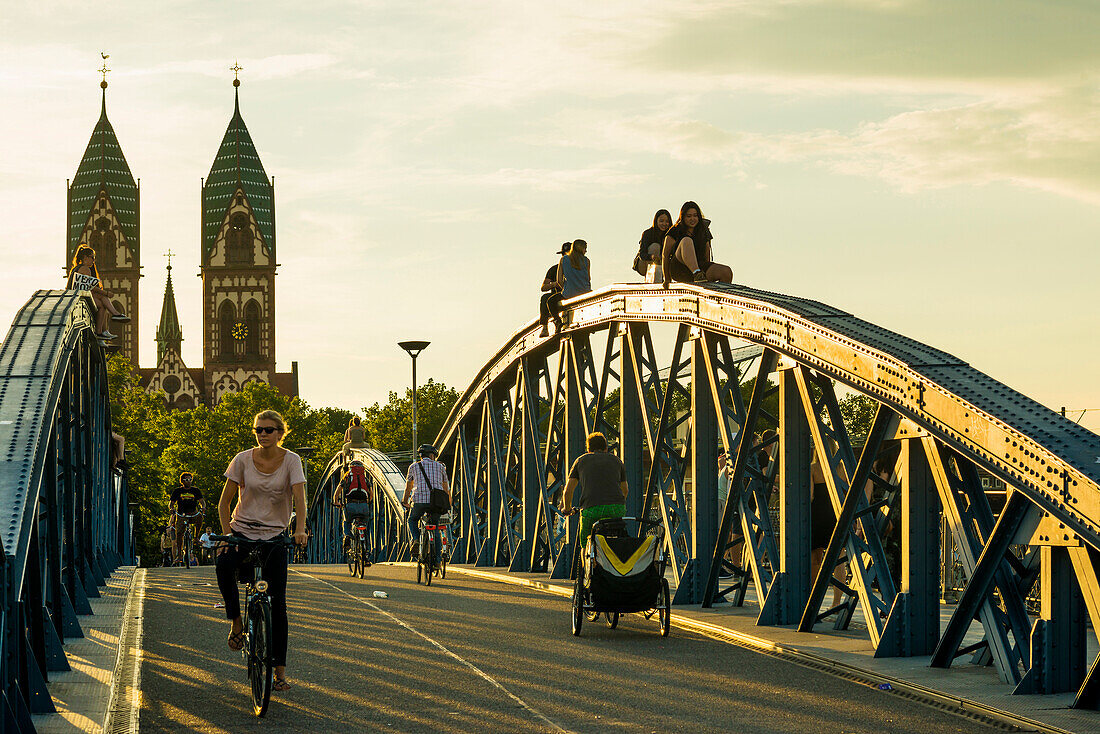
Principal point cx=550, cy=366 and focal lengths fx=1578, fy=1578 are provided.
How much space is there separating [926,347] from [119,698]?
5.40 meters

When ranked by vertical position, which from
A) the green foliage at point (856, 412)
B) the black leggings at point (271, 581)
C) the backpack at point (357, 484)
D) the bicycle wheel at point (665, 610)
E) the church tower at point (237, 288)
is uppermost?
the church tower at point (237, 288)

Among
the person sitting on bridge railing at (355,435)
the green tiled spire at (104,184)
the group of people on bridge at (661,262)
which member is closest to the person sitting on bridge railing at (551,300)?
the group of people on bridge at (661,262)

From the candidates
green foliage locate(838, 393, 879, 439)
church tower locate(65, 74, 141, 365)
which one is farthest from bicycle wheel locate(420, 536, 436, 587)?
church tower locate(65, 74, 141, 365)

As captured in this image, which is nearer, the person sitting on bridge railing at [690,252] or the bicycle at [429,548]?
the person sitting on bridge railing at [690,252]

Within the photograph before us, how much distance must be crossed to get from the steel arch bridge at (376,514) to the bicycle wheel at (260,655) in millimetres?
18798

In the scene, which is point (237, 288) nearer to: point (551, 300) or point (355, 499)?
point (355, 499)

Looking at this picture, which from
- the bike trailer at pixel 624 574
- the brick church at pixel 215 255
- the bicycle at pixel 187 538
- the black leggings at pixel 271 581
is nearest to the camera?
the black leggings at pixel 271 581

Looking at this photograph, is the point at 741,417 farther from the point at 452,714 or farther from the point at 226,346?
the point at 226,346

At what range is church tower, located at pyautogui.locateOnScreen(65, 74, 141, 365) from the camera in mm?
147000

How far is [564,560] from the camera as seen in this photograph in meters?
18.3

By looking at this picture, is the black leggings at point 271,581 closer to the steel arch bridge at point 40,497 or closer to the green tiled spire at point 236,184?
the steel arch bridge at point 40,497

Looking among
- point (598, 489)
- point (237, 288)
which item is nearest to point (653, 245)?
point (598, 489)

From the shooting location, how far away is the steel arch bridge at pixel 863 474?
8.48m

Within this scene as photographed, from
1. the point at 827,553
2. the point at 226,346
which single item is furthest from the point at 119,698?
the point at 226,346
